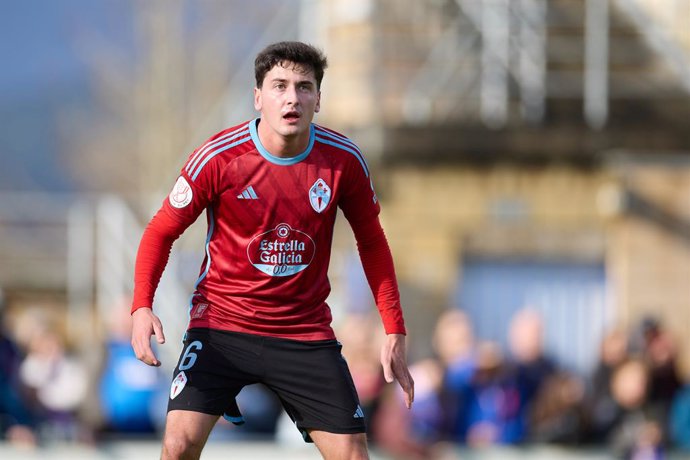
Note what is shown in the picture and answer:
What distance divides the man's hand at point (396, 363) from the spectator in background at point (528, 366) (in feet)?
16.6

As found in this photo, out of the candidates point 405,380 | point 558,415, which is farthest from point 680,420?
point 405,380

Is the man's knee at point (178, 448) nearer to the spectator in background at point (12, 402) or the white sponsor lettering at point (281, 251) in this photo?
the white sponsor lettering at point (281, 251)

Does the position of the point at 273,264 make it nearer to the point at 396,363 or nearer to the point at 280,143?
the point at 280,143

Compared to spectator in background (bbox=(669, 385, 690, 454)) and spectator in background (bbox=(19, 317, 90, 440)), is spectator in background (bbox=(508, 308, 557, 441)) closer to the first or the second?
spectator in background (bbox=(669, 385, 690, 454))

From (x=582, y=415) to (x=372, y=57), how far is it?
477 centimetres

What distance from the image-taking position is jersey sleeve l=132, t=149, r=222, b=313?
22.5ft

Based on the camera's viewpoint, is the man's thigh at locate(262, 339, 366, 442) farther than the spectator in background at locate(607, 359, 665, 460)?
No

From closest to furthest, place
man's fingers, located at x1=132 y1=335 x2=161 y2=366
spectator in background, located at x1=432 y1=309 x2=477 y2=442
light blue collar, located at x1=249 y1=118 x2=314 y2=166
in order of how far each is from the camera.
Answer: man's fingers, located at x1=132 y1=335 x2=161 y2=366, light blue collar, located at x1=249 y1=118 x2=314 y2=166, spectator in background, located at x1=432 y1=309 x2=477 y2=442

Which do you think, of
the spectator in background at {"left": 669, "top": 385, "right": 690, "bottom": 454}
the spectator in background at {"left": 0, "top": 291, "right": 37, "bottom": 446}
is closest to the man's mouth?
the spectator in background at {"left": 0, "top": 291, "right": 37, "bottom": 446}

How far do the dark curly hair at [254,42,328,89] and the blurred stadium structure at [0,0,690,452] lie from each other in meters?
8.14

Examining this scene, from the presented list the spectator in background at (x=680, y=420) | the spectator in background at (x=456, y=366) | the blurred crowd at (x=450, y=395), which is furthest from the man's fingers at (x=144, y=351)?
the spectator in background at (x=680, y=420)

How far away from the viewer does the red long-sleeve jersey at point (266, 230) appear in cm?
688

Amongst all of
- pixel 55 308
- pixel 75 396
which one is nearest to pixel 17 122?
pixel 55 308

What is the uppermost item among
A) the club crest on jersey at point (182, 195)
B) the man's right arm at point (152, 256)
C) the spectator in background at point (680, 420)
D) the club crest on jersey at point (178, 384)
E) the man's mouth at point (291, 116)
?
the man's mouth at point (291, 116)
